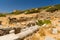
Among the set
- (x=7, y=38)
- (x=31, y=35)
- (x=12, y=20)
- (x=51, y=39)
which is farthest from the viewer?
(x=12, y=20)

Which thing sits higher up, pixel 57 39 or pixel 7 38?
pixel 7 38

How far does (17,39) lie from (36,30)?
366 centimetres

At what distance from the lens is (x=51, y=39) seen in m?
11.9

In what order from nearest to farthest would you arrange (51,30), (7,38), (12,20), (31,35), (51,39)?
1. (7,38)
2. (51,39)
3. (31,35)
4. (51,30)
5. (12,20)

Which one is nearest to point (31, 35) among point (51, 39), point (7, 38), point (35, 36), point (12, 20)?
point (35, 36)

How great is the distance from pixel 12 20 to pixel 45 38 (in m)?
13.1

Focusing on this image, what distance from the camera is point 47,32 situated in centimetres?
1353

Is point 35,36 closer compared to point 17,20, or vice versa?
point 35,36

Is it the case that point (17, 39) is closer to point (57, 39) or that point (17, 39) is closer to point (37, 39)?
point (37, 39)

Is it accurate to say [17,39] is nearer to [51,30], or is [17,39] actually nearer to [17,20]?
[51,30]

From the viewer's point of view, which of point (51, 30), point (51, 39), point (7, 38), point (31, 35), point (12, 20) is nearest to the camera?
point (7, 38)

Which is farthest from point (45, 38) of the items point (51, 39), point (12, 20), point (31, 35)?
point (12, 20)

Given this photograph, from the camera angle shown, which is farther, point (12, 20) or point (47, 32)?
point (12, 20)

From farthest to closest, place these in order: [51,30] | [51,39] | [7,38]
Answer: [51,30] → [51,39] → [7,38]
